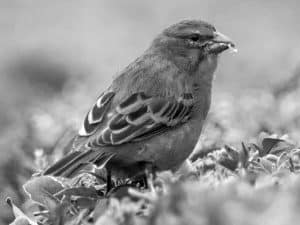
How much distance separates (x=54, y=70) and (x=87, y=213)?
7319mm

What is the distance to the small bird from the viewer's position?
15.8 feet

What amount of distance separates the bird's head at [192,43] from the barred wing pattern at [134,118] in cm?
54

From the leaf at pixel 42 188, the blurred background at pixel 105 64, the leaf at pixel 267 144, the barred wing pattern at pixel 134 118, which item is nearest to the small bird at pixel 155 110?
the barred wing pattern at pixel 134 118

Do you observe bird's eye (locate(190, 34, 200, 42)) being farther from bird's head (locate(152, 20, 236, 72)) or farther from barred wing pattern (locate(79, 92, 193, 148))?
barred wing pattern (locate(79, 92, 193, 148))

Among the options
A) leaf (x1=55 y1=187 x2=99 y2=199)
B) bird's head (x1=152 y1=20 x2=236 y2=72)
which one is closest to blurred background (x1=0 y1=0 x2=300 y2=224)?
bird's head (x1=152 y1=20 x2=236 y2=72)

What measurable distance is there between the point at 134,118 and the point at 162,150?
27cm

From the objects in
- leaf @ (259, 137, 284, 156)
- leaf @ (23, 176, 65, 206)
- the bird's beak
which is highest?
the bird's beak

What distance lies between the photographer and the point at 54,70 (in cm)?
1095

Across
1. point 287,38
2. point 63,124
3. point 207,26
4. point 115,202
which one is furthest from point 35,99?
point 115,202

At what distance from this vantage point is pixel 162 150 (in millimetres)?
5133

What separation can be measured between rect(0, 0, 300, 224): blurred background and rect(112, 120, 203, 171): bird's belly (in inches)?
6.5

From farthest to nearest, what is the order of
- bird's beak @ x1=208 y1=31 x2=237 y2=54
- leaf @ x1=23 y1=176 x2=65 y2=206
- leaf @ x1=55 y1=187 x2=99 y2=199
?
1. bird's beak @ x1=208 y1=31 x2=237 y2=54
2. leaf @ x1=23 y1=176 x2=65 y2=206
3. leaf @ x1=55 y1=187 x2=99 y2=199

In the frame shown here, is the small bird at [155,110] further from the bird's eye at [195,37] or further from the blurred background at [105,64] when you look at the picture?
the blurred background at [105,64]

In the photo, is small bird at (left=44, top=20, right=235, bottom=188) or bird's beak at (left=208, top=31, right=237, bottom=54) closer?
small bird at (left=44, top=20, right=235, bottom=188)
